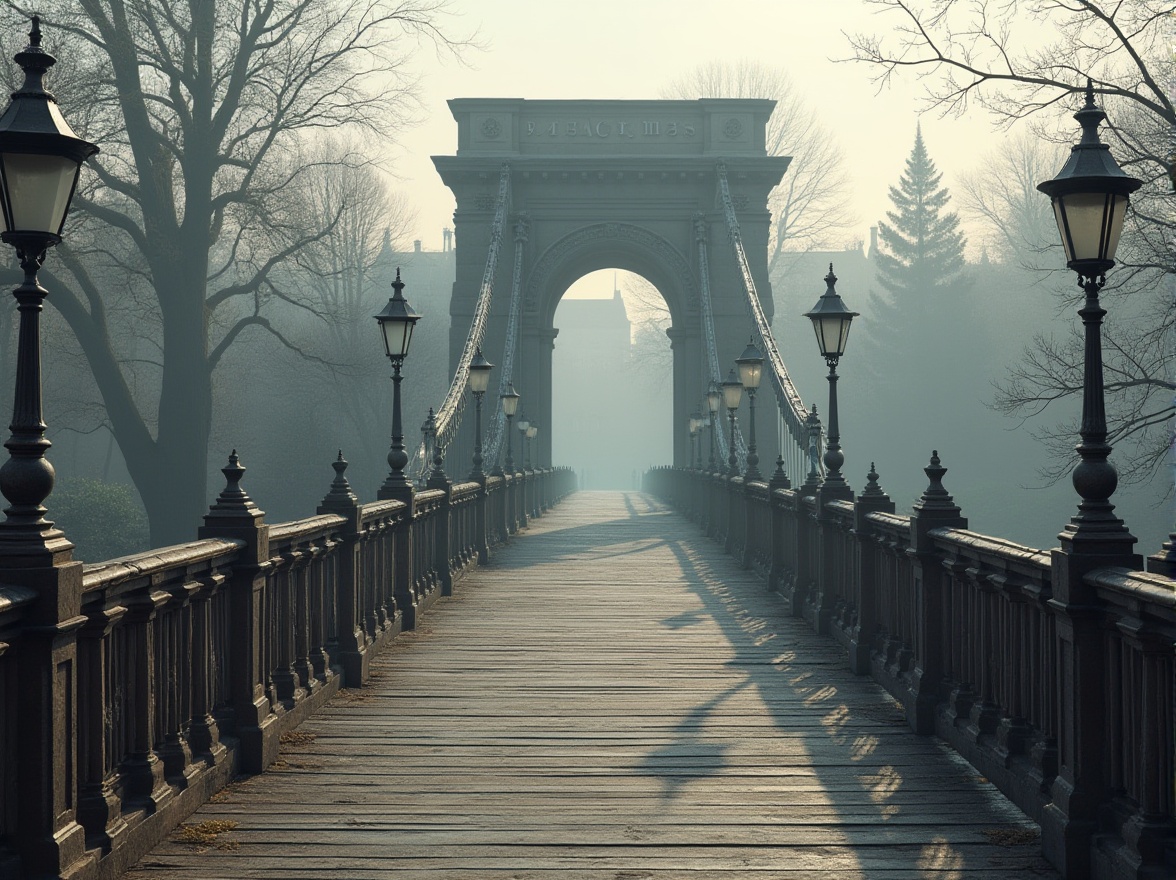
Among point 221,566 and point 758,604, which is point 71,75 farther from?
point 221,566

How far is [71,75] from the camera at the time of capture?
24.3m

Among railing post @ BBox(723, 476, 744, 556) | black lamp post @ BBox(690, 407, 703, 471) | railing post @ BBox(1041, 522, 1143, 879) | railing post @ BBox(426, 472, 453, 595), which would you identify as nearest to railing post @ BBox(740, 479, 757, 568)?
railing post @ BBox(723, 476, 744, 556)

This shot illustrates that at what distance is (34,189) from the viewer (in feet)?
16.7

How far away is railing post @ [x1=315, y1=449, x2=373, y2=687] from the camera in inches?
389

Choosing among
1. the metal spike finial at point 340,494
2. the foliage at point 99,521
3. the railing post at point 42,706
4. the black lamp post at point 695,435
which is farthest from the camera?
the black lamp post at point 695,435

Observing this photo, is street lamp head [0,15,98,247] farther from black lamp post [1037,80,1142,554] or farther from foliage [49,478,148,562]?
foliage [49,478,148,562]

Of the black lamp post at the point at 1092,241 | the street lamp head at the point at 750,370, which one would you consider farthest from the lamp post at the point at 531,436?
the black lamp post at the point at 1092,241

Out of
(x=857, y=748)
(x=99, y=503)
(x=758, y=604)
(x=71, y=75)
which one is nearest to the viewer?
(x=857, y=748)

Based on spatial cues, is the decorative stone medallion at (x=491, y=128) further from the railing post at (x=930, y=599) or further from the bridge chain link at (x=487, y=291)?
the railing post at (x=930, y=599)

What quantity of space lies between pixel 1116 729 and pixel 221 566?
4.21 meters

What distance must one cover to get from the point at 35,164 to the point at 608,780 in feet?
12.9

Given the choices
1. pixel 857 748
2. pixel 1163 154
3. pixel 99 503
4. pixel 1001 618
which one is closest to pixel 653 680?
pixel 857 748

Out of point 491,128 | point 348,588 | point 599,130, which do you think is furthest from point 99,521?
point 348,588

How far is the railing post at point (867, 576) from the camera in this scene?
404 inches
